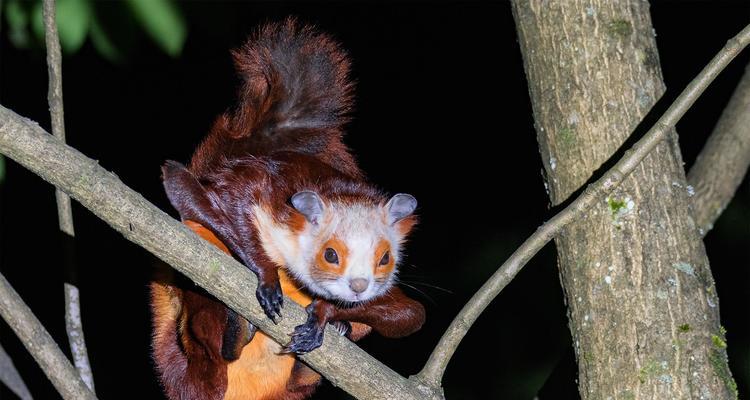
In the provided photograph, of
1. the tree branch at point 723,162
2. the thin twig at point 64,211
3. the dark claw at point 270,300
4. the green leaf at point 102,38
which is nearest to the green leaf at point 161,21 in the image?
the green leaf at point 102,38

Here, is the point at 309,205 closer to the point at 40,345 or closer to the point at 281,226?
the point at 281,226

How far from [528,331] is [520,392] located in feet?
1.08

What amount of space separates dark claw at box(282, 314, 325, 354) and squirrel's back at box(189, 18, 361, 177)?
0.86 meters

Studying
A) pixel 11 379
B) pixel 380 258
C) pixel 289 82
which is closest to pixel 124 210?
pixel 380 258

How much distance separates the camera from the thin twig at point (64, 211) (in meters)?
2.82

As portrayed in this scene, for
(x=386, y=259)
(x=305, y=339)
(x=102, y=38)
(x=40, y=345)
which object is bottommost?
(x=40, y=345)

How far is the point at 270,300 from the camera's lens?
8.09 ft

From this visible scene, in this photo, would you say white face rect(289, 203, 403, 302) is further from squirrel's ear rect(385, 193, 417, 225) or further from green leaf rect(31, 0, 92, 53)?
green leaf rect(31, 0, 92, 53)

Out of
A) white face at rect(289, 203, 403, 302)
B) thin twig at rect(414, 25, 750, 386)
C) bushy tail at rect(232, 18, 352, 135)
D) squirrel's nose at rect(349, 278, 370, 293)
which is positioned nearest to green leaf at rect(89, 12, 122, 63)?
bushy tail at rect(232, 18, 352, 135)

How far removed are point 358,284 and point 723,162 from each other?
72.6 inches

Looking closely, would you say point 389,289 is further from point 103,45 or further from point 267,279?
point 103,45

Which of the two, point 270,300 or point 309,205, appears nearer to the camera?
point 270,300

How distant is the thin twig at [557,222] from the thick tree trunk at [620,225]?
24 cm

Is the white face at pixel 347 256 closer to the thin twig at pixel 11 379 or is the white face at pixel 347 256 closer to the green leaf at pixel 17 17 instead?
the thin twig at pixel 11 379
